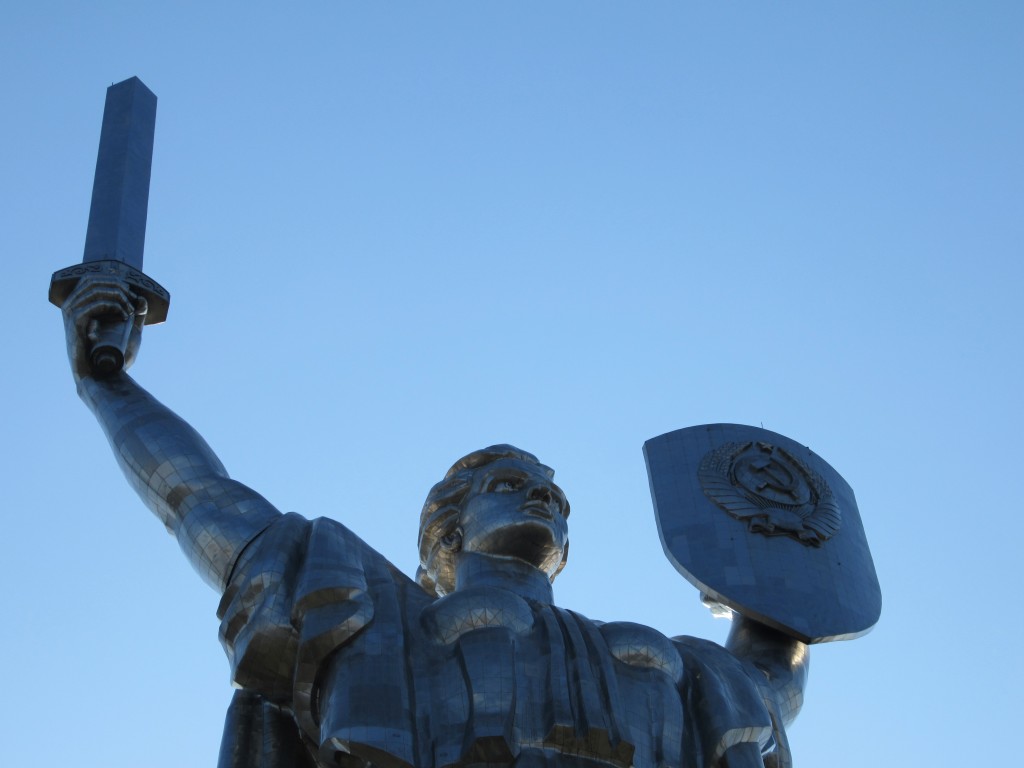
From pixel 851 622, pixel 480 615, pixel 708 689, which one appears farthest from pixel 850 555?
pixel 480 615

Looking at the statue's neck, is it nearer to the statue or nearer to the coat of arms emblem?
the statue

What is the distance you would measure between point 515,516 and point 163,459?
2691mm

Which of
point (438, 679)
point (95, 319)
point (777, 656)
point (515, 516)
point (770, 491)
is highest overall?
point (95, 319)

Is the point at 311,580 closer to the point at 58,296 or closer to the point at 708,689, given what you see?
the point at 708,689

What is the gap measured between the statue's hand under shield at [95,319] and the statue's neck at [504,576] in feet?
11.2

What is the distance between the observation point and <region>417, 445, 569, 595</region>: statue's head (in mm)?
13016

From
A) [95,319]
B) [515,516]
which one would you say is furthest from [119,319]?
[515,516]

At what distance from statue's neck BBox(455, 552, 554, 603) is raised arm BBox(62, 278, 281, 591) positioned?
150 cm

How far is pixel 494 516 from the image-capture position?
42.9ft

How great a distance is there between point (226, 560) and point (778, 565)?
449 centimetres

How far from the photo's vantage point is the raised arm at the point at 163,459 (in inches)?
490

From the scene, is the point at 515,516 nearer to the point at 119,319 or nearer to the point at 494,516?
the point at 494,516

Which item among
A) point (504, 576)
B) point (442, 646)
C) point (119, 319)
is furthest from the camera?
point (119, 319)

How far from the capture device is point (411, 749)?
426 inches
